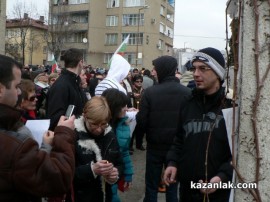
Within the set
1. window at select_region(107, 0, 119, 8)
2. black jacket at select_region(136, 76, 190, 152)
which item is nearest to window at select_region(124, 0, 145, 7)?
window at select_region(107, 0, 119, 8)

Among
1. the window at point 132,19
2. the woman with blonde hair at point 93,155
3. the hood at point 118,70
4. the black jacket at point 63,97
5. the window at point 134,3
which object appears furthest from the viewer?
the window at point 134,3

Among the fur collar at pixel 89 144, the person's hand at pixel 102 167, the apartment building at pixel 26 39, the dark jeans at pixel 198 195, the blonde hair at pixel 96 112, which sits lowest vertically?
the dark jeans at pixel 198 195

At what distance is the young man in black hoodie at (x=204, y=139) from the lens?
2650 millimetres

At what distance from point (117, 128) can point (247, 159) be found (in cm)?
240

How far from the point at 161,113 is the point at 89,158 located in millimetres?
1567

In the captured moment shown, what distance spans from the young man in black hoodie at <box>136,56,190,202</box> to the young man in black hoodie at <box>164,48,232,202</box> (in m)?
1.40

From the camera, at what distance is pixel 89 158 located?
323cm

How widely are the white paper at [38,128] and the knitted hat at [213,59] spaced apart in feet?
4.35

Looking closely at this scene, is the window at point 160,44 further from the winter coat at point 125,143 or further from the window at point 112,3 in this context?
the winter coat at point 125,143

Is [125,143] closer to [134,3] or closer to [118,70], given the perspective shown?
[118,70]

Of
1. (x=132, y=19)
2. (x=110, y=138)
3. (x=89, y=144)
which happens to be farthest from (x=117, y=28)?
(x=89, y=144)

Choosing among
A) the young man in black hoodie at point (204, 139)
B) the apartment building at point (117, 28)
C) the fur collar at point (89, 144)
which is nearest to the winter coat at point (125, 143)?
the fur collar at point (89, 144)

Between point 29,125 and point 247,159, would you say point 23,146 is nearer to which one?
point 29,125

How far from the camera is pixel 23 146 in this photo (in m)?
1.82
